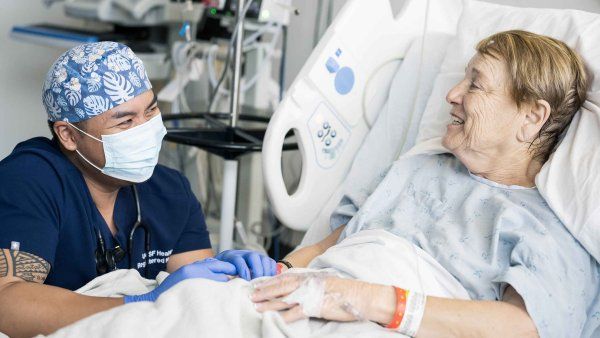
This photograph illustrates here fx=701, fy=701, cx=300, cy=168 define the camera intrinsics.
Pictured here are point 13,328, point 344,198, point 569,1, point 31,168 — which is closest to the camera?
point 13,328

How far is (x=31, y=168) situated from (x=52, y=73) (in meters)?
0.23

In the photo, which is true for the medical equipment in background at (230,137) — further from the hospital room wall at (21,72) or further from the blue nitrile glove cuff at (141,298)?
the hospital room wall at (21,72)

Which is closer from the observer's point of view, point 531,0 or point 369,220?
point 369,220

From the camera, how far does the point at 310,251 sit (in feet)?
5.93

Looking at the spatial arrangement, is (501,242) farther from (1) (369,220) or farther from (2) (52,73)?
(2) (52,73)

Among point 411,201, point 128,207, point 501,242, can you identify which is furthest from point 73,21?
point 501,242

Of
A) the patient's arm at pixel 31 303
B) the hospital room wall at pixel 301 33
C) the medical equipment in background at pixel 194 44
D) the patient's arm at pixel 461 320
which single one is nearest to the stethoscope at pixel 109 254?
the patient's arm at pixel 31 303

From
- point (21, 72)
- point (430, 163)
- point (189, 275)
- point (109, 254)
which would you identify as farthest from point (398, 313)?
point (21, 72)

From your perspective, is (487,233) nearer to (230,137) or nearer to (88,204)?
(88,204)

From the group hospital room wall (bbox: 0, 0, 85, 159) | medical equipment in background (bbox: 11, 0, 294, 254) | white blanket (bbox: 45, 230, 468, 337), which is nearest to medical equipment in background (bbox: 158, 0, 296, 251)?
medical equipment in background (bbox: 11, 0, 294, 254)

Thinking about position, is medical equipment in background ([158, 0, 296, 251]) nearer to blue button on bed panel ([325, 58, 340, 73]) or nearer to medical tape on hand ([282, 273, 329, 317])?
blue button on bed panel ([325, 58, 340, 73])

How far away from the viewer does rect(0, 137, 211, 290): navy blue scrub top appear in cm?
143

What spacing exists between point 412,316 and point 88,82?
2.84 feet

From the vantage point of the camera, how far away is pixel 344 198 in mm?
1922
